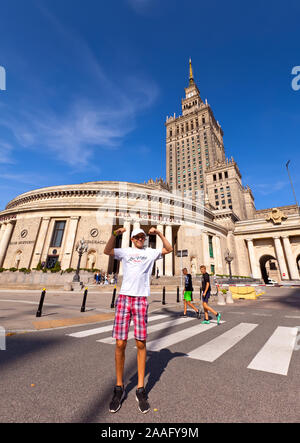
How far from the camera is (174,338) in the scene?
499 centimetres

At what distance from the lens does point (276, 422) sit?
6.32ft

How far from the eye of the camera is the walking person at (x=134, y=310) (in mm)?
2188

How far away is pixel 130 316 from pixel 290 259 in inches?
1958

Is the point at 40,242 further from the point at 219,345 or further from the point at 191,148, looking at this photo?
the point at 191,148

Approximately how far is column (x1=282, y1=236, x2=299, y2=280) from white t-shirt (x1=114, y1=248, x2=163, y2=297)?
48.5 m

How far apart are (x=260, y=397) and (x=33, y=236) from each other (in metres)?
36.8

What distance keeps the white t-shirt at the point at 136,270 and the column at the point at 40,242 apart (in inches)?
1310

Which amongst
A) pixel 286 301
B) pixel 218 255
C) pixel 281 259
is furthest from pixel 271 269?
pixel 286 301

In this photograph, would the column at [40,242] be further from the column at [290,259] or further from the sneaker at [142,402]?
the column at [290,259]

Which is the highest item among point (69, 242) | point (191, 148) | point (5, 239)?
point (191, 148)

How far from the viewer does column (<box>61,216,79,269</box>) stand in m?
30.0

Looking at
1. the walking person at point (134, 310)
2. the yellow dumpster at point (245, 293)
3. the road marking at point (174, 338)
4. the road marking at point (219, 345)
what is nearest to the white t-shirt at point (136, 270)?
the walking person at point (134, 310)
